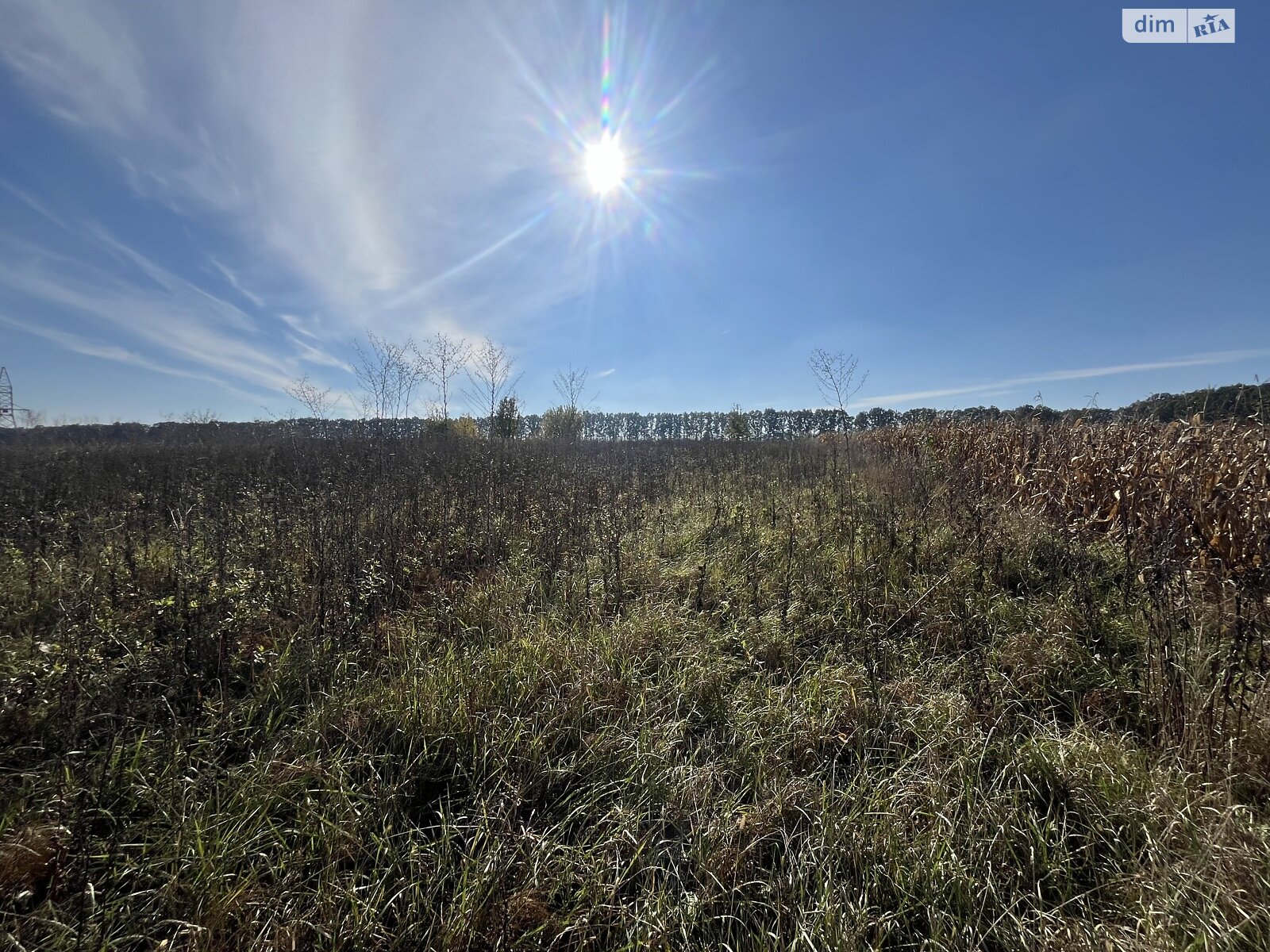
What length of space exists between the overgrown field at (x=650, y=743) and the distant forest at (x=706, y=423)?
1.07 meters

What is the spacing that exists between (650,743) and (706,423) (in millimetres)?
21550

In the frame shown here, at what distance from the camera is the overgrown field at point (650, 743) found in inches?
58.2

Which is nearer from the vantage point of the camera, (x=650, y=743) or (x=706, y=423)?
(x=650, y=743)

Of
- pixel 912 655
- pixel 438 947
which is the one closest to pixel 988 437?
pixel 912 655

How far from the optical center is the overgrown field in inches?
58.2

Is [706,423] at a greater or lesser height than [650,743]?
greater

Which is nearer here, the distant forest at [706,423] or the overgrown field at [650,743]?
the overgrown field at [650,743]

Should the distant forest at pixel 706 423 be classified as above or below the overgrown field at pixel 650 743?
above

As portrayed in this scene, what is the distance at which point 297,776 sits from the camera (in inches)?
75.5

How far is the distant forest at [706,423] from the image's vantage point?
528 cm

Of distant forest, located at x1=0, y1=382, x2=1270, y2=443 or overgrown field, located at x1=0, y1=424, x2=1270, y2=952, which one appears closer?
overgrown field, located at x1=0, y1=424, x2=1270, y2=952

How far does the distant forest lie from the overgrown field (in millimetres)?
1071

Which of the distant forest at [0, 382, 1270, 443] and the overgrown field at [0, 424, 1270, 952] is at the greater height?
the distant forest at [0, 382, 1270, 443]

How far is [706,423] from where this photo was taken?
23.1 m
